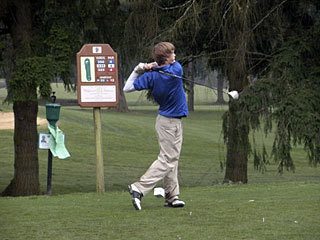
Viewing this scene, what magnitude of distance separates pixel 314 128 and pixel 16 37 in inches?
264

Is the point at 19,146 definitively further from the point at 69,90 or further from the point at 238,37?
the point at 238,37

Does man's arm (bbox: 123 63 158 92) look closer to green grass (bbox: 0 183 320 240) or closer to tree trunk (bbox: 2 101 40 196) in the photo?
green grass (bbox: 0 183 320 240)

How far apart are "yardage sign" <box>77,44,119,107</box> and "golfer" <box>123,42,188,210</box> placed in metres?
2.85

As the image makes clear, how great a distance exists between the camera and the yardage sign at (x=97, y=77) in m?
11.4

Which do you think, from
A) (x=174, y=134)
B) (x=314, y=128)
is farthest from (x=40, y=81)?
(x=174, y=134)

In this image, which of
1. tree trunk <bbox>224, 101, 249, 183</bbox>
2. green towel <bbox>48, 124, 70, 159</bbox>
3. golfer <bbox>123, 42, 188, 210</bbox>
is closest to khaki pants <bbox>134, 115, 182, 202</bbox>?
golfer <bbox>123, 42, 188, 210</bbox>

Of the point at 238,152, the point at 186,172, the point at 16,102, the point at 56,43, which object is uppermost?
the point at 56,43

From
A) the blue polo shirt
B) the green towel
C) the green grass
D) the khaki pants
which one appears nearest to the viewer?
the green grass

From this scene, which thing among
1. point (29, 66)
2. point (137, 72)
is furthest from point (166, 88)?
point (29, 66)

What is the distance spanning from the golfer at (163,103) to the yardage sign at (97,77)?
9.36 feet

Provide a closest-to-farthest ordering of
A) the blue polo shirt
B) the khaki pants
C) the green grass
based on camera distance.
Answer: the green grass → the blue polo shirt → the khaki pants

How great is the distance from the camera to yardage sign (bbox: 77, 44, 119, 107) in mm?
11414

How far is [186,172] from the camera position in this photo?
1069 inches

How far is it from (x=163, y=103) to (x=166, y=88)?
0.71ft
